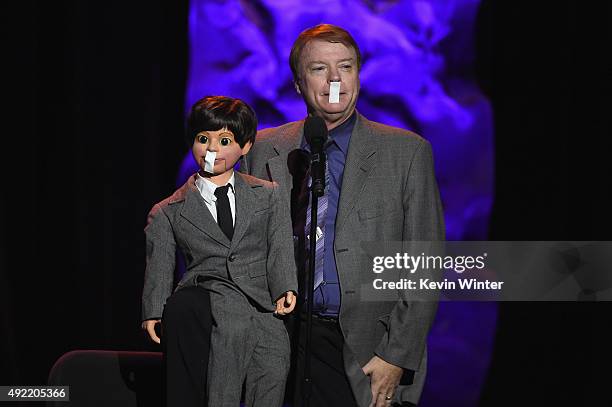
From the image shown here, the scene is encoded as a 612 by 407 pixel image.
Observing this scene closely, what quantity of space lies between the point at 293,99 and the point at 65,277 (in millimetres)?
1240

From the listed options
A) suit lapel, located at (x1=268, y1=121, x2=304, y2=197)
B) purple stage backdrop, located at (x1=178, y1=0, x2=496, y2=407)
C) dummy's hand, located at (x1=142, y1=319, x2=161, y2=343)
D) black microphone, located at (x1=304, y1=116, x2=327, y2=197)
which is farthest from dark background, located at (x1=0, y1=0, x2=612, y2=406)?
black microphone, located at (x1=304, y1=116, x2=327, y2=197)

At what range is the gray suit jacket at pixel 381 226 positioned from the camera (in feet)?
7.01

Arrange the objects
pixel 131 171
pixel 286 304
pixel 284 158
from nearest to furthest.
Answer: pixel 286 304 < pixel 284 158 < pixel 131 171

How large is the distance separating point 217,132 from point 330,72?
0.36 metres

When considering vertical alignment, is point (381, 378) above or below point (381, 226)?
below

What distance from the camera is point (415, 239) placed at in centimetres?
217

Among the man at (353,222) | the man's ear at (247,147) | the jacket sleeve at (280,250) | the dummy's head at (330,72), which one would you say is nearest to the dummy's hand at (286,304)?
the jacket sleeve at (280,250)

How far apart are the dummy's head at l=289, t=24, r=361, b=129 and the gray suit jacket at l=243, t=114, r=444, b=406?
3.8 inches

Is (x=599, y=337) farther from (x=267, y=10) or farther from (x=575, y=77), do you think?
(x=267, y=10)

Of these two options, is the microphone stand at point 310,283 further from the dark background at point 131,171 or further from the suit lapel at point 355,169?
the dark background at point 131,171

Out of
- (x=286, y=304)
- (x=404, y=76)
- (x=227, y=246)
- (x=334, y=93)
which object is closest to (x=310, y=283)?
(x=286, y=304)

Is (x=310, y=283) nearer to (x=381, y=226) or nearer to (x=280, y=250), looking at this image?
(x=280, y=250)

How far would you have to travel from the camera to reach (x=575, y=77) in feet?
11.3

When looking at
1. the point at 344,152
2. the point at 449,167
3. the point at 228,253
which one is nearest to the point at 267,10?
the point at 449,167
